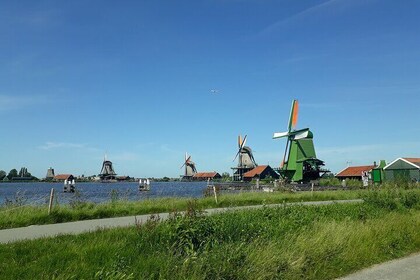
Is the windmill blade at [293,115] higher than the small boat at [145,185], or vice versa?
the windmill blade at [293,115]

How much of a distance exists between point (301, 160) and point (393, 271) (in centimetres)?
6044

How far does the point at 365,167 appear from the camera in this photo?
3019 inches

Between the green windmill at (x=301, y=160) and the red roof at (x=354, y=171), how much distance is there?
989 centimetres

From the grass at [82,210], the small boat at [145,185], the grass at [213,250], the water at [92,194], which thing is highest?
the small boat at [145,185]

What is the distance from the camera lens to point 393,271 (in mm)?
8438

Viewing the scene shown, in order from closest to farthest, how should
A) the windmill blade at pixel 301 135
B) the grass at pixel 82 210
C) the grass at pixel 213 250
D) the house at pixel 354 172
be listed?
the grass at pixel 213 250 < the grass at pixel 82 210 < the windmill blade at pixel 301 135 < the house at pixel 354 172

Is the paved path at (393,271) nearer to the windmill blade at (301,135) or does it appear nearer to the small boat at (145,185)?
the small boat at (145,185)

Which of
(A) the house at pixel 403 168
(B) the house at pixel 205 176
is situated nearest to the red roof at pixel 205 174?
(B) the house at pixel 205 176

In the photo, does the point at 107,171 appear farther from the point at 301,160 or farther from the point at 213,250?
the point at 213,250

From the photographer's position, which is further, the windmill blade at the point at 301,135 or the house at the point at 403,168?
the windmill blade at the point at 301,135

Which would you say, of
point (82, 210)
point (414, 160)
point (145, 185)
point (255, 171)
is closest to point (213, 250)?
point (82, 210)

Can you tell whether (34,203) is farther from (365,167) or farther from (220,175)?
(220,175)

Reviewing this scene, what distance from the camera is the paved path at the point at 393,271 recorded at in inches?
311

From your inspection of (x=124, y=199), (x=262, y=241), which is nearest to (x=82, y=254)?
(x=262, y=241)
